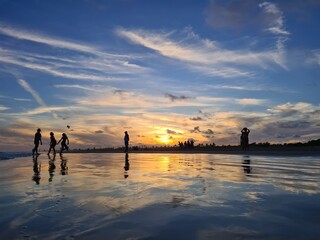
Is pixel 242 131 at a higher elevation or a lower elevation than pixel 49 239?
higher

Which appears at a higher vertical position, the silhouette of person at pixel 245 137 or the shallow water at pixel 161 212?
the silhouette of person at pixel 245 137

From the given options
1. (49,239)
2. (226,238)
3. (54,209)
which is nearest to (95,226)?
(49,239)

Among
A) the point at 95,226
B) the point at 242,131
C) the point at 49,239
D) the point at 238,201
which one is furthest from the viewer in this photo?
the point at 242,131

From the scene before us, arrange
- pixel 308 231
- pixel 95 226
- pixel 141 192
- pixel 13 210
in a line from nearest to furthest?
pixel 308 231 < pixel 95 226 < pixel 13 210 < pixel 141 192

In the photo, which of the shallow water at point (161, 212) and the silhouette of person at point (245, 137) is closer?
the shallow water at point (161, 212)

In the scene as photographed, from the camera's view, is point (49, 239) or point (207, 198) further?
point (207, 198)

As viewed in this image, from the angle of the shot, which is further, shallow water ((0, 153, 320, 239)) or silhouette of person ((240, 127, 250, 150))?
silhouette of person ((240, 127, 250, 150))

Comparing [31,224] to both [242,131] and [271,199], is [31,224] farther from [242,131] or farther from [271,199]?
[242,131]

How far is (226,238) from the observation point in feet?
11.0

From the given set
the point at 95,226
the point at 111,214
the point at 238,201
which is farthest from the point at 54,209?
the point at 238,201

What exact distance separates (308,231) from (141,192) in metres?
3.63

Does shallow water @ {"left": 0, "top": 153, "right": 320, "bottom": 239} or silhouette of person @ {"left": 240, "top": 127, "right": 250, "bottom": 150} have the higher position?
silhouette of person @ {"left": 240, "top": 127, "right": 250, "bottom": 150}

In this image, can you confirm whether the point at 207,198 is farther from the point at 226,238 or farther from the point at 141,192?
the point at 226,238

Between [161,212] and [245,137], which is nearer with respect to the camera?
[161,212]
